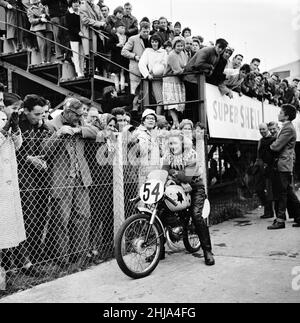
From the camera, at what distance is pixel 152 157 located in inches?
246

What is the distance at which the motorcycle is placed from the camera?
4480 mm

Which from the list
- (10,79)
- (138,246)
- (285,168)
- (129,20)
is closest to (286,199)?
(285,168)

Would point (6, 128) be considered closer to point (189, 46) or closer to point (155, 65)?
point (155, 65)

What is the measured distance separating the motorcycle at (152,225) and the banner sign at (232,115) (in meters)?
2.57

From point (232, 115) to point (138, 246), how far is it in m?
4.65

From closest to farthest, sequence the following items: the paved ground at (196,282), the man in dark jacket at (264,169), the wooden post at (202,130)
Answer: the paved ground at (196,282)
the wooden post at (202,130)
the man in dark jacket at (264,169)

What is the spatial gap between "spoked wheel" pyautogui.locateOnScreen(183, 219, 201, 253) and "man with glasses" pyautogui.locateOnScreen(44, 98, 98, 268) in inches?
53.2

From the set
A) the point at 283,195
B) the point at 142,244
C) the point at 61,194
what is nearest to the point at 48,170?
the point at 61,194

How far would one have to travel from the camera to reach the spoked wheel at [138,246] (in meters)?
4.36

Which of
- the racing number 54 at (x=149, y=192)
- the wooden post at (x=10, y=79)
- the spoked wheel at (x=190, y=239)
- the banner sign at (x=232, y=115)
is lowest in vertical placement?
the spoked wheel at (x=190, y=239)

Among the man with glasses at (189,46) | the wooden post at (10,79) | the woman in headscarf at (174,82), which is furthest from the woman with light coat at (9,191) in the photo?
the wooden post at (10,79)

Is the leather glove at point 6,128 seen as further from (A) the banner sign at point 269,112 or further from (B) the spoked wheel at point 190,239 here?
(A) the banner sign at point 269,112

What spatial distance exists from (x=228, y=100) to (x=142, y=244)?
464cm
